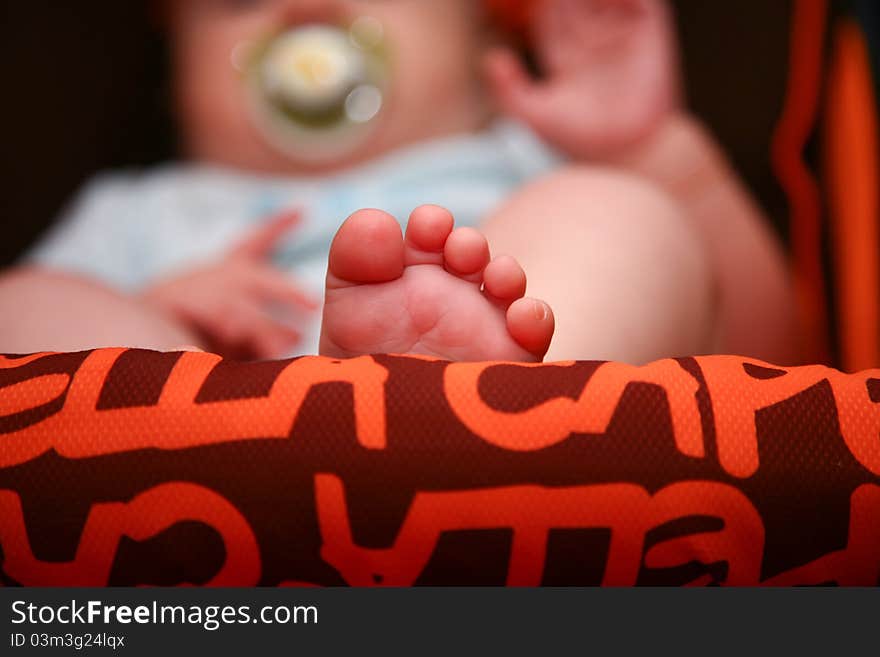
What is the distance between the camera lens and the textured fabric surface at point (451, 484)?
352 millimetres

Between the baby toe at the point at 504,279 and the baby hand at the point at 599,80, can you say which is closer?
the baby toe at the point at 504,279

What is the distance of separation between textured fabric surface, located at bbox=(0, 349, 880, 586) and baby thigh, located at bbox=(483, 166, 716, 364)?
132mm

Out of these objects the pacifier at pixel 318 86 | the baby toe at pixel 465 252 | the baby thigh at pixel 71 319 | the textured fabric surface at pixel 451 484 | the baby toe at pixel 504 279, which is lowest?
the textured fabric surface at pixel 451 484

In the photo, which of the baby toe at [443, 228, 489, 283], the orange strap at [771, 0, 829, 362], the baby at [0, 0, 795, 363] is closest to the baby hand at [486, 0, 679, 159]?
the baby at [0, 0, 795, 363]

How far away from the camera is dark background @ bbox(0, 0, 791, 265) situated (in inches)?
35.9

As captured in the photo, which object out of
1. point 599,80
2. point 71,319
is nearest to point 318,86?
point 599,80

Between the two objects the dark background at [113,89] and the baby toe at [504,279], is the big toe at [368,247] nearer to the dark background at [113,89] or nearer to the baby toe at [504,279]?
the baby toe at [504,279]

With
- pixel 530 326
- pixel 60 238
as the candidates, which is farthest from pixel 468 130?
pixel 530 326

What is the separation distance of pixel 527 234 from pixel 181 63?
56cm

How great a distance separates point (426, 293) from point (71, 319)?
0.25 metres

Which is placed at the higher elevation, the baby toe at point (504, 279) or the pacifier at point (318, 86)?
the pacifier at point (318, 86)

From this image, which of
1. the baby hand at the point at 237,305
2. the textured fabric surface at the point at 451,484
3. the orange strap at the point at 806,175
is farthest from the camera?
the orange strap at the point at 806,175

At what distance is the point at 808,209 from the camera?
31.7 inches

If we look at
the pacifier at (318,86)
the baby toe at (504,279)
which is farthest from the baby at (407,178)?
the baby toe at (504,279)
